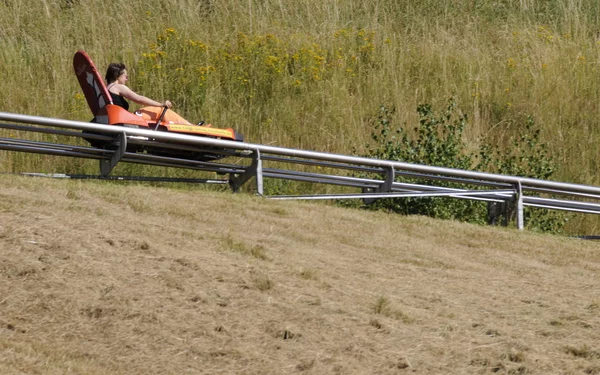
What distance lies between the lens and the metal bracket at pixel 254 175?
11.6 m

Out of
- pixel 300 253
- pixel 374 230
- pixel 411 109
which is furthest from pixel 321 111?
pixel 300 253

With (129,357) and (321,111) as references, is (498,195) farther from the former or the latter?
(129,357)

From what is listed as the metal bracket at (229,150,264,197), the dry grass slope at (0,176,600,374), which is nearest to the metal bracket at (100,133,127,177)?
the dry grass slope at (0,176,600,374)

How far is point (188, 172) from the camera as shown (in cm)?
1480

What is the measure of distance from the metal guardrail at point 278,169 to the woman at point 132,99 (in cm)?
35

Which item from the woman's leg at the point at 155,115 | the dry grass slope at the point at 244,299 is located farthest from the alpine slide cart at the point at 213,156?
the dry grass slope at the point at 244,299

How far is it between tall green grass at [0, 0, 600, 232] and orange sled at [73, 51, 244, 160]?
406cm

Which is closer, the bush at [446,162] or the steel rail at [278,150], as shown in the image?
the steel rail at [278,150]

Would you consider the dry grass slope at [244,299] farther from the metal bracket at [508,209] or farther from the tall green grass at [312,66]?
the tall green grass at [312,66]

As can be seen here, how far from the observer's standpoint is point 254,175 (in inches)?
465

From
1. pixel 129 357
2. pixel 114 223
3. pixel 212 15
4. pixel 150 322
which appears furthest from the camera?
pixel 212 15

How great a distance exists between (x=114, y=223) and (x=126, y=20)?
10.4 metres

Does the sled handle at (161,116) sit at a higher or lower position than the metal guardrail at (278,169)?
higher

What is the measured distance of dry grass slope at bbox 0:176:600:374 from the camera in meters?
6.46
